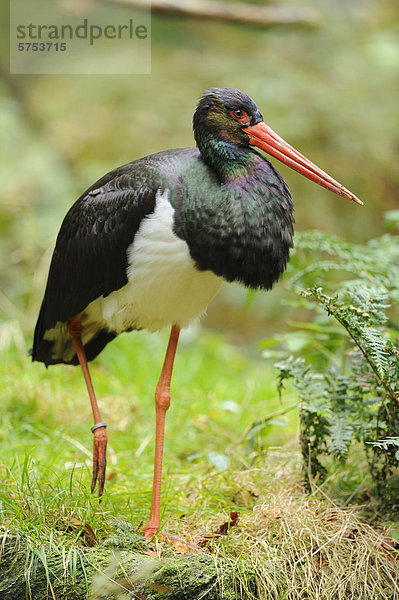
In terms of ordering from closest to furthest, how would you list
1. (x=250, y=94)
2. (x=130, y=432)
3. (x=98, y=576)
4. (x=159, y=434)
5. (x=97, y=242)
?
(x=98, y=576) < (x=97, y=242) < (x=159, y=434) < (x=130, y=432) < (x=250, y=94)

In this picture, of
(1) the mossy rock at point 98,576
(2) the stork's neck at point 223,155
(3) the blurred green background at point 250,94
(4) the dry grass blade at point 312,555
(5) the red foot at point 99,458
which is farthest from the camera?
(3) the blurred green background at point 250,94

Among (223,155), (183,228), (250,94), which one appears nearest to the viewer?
(183,228)

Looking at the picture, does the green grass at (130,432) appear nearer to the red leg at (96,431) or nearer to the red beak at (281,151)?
the red leg at (96,431)

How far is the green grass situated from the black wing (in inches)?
28.5

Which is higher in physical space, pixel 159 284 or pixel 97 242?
pixel 97 242

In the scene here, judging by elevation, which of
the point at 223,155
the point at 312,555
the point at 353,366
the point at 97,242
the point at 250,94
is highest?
the point at 250,94

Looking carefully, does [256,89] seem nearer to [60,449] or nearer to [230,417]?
[230,417]

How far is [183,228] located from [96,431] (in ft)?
3.61

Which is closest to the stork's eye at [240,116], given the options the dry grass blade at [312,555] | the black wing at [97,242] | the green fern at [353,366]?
the black wing at [97,242]

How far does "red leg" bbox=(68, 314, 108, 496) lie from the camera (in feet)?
10.1

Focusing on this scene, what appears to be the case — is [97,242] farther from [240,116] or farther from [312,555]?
[312,555]

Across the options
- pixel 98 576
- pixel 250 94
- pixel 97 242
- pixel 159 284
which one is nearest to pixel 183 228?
pixel 159 284

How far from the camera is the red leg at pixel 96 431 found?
3.07 m

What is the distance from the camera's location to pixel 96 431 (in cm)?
314
